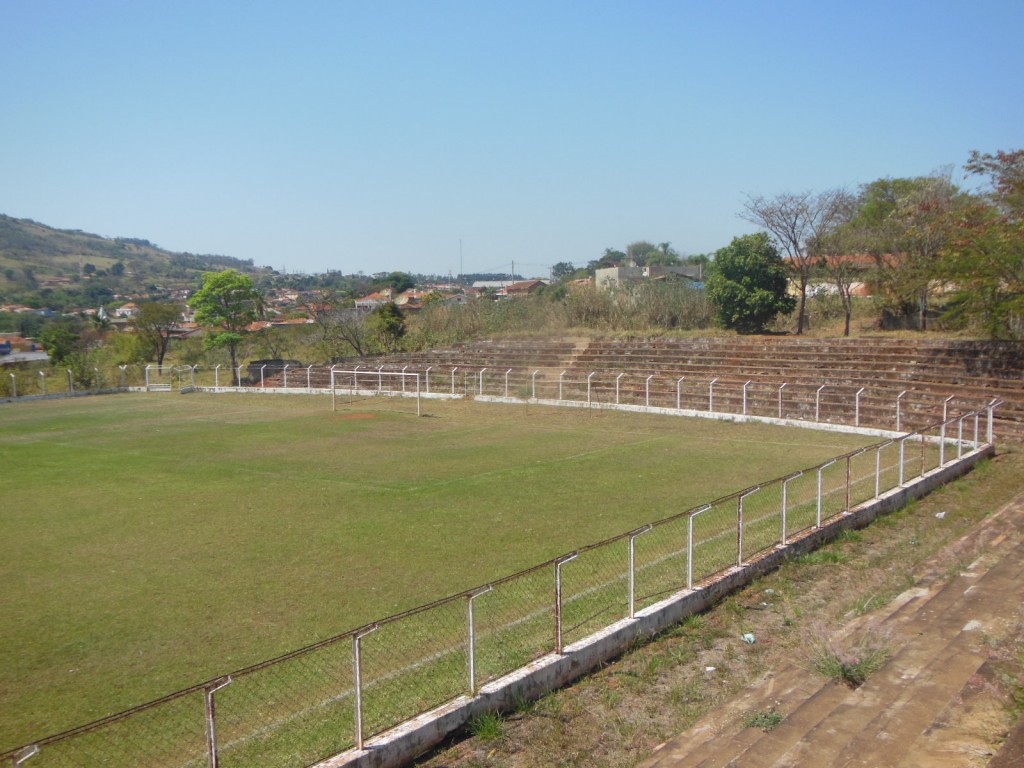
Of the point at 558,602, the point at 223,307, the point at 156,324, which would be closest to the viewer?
the point at 558,602

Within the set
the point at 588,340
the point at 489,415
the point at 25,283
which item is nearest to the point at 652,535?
the point at 489,415

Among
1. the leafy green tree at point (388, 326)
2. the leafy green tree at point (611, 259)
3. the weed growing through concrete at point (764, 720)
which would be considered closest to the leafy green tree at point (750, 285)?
the leafy green tree at point (388, 326)

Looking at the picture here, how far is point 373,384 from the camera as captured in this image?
3994 cm

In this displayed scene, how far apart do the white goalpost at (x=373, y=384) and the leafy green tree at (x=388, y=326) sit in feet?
30.3

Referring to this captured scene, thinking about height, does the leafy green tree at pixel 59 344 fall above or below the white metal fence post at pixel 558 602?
Result: above

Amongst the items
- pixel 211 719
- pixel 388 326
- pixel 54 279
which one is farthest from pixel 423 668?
pixel 54 279

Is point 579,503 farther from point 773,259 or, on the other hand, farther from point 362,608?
point 773,259

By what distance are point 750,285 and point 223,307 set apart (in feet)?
96.3

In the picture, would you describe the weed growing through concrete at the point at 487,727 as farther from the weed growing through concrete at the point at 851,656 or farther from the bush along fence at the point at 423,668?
the weed growing through concrete at the point at 851,656

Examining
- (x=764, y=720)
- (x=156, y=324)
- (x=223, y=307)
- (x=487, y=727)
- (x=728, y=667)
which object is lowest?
(x=728, y=667)

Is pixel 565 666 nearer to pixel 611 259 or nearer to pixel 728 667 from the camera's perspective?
pixel 728 667

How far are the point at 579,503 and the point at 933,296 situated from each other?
30.8 m

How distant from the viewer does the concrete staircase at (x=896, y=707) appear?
6.43 metres

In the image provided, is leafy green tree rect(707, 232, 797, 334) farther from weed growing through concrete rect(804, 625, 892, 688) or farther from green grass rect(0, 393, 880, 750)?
weed growing through concrete rect(804, 625, 892, 688)
